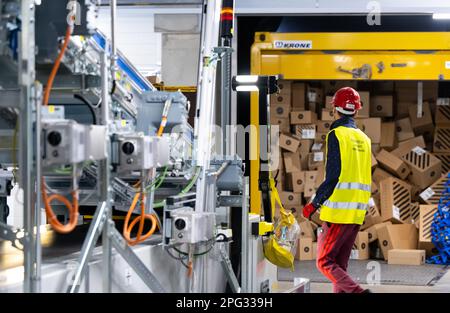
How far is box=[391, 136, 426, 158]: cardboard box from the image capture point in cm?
1073

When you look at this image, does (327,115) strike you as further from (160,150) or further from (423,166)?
(160,150)

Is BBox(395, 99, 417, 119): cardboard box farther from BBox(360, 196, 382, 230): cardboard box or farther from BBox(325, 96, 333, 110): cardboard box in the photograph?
BBox(360, 196, 382, 230): cardboard box

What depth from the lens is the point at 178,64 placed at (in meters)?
8.91

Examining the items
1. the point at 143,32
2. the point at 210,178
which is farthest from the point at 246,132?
the point at 210,178

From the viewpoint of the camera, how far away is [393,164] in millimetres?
10617

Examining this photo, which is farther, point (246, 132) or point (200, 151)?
point (246, 132)

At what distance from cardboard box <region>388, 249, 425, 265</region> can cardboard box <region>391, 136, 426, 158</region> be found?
1.51m

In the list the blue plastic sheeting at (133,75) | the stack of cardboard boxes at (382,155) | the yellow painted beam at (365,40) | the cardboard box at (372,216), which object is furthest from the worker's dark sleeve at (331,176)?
the cardboard box at (372,216)

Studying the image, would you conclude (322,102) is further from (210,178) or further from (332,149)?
(210,178)

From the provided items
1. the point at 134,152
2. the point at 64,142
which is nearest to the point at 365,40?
the point at 134,152

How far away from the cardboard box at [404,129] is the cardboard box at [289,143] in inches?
57.5

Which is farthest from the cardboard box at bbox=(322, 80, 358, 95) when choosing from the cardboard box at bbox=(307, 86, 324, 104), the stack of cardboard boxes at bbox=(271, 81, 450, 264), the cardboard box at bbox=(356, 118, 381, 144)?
the cardboard box at bbox=(356, 118, 381, 144)

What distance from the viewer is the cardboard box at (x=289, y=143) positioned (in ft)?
34.8

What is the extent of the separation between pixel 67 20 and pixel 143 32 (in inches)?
288
